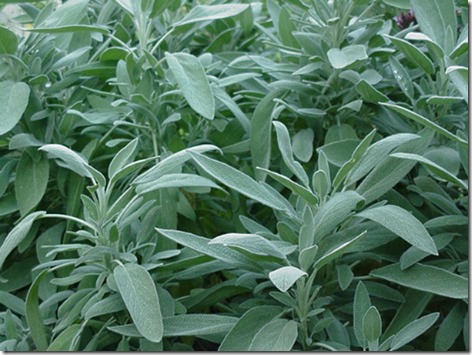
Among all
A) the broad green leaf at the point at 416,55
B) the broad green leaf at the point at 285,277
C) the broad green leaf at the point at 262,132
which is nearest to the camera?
the broad green leaf at the point at 285,277

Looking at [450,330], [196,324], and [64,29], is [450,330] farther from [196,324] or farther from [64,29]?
[64,29]

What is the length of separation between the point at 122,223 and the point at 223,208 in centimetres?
29

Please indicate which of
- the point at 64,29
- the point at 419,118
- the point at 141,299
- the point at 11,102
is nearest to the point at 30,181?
the point at 11,102

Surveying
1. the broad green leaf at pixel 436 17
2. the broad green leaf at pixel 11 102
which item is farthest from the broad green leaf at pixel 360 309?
the broad green leaf at pixel 11 102

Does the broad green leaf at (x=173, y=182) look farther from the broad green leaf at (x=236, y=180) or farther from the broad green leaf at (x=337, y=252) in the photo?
the broad green leaf at (x=337, y=252)

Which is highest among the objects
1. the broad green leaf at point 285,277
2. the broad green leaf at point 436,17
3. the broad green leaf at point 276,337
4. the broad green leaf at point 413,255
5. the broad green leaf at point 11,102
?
the broad green leaf at point 436,17

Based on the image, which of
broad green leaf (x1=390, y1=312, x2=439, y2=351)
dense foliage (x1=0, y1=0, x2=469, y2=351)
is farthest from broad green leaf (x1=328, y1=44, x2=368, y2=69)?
broad green leaf (x1=390, y1=312, x2=439, y2=351)

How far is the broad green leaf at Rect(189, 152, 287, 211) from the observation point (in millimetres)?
734

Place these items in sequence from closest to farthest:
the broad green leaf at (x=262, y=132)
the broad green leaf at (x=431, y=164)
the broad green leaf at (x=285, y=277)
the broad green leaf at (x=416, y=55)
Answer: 1. the broad green leaf at (x=285, y=277)
2. the broad green leaf at (x=431, y=164)
3. the broad green leaf at (x=416, y=55)
4. the broad green leaf at (x=262, y=132)

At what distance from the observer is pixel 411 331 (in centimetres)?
73

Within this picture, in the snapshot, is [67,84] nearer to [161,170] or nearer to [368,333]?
[161,170]

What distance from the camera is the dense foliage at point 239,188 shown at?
0.75 metres

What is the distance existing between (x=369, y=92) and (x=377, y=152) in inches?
6.0

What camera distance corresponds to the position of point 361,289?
0.77 m
